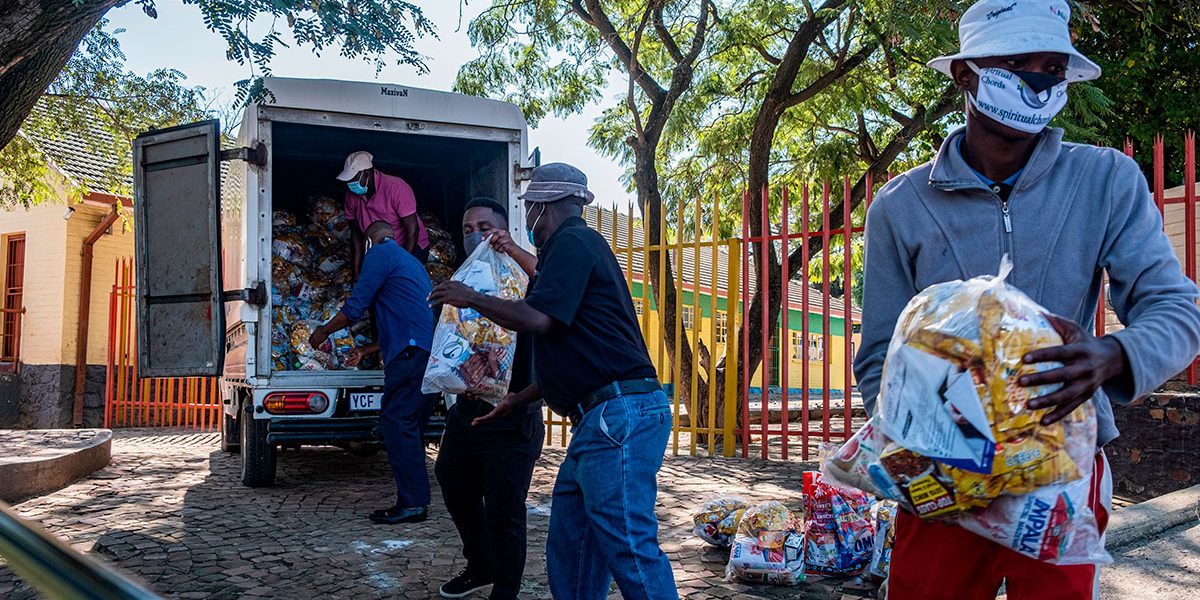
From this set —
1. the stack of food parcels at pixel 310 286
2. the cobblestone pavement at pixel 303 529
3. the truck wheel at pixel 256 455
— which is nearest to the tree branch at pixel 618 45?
the stack of food parcels at pixel 310 286

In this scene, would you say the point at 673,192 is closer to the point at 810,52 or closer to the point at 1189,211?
the point at 810,52

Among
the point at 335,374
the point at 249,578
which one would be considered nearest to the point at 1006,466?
the point at 249,578

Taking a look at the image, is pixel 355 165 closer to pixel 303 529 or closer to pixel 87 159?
pixel 303 529

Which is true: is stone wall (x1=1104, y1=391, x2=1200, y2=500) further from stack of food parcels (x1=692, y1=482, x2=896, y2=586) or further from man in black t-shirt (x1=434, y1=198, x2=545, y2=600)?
man in black t-shirt (x1=434, y1=198, x2=545, y2=600)

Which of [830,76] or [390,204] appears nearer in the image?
[390,204]

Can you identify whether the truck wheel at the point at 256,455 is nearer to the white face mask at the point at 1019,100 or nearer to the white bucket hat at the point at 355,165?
the white bucket hat at the point at 355,165

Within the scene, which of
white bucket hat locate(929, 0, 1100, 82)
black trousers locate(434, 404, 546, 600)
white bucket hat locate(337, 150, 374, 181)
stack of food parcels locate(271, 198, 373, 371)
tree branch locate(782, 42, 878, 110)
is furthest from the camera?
tree branch locate(782, 42, 878, 110)

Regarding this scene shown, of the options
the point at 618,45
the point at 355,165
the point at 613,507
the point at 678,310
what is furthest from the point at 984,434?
the point at 618,45

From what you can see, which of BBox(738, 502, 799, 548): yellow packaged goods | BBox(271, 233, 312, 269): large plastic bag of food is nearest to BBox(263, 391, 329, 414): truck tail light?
BBox(271, 233, 312, 269): large plastic bag of food

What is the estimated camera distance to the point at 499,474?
391 centimetres

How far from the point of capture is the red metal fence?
44.2 ft

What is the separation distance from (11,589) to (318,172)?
18.1 feet

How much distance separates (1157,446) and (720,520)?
9.60ft

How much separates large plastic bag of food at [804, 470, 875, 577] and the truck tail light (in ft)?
12.4
